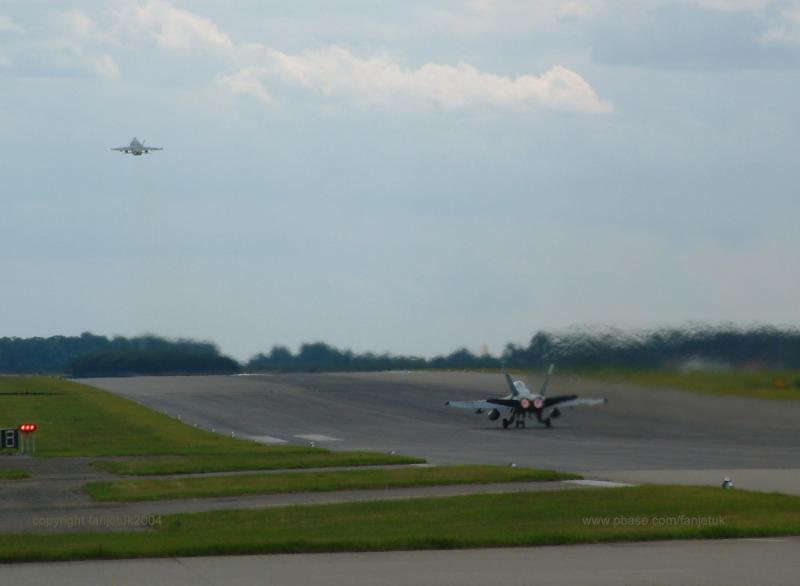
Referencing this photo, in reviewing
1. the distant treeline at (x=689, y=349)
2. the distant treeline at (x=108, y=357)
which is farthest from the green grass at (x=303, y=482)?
the distant treeline at (x=108, y=357)

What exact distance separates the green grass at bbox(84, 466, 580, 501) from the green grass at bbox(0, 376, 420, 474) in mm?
3327

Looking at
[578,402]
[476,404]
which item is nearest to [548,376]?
[578,402]

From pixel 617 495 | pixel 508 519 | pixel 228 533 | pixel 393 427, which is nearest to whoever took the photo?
pixel 228 533

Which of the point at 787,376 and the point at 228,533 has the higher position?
the point at 787,376

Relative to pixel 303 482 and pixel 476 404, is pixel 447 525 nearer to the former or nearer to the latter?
pixel 303 482

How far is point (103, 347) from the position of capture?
4343 inches

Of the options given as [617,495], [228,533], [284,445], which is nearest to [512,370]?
[284,445]

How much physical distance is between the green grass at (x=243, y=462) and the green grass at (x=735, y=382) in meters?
16.5

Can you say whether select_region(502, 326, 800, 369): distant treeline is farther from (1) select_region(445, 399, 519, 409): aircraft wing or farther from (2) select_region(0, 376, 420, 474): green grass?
(2) select_region(0, 376, 420, 474): green grass

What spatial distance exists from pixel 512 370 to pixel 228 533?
142 ft

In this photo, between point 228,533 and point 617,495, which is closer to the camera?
point 228,533

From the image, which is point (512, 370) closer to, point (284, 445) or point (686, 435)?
point (686, 435)

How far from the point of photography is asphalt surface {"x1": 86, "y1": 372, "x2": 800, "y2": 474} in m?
40.9

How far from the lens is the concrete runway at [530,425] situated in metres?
38.6
